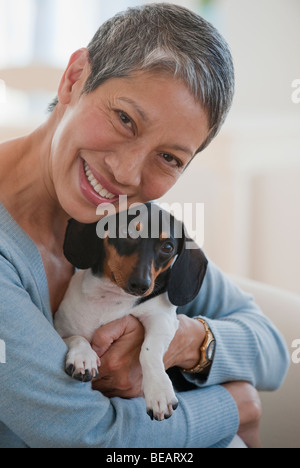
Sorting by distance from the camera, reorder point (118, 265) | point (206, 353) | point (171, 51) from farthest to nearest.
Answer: point (206, 353), point (118, 265), point (171, 51)

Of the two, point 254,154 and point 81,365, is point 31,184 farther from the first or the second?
point 254,154

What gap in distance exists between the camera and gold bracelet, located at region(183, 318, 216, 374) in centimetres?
99

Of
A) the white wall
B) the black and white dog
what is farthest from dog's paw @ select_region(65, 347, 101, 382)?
the white wall

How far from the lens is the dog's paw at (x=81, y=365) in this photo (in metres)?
0.81

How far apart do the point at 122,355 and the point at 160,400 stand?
0.16 metres

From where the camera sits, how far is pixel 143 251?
0.84 meters

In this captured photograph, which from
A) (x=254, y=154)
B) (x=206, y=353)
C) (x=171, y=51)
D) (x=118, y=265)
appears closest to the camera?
(x=171, y=51)

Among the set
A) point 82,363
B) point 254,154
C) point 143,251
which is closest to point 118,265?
point 143,251

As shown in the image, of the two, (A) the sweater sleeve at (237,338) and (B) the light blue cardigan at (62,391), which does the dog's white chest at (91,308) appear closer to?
(B) the light blue cardigan at (62,391)

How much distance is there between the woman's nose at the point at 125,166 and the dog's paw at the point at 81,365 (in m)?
0.26

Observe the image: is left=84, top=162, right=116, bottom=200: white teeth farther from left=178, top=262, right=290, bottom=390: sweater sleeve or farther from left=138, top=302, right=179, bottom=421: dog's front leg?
left=178, top=262, right=290, bottom=390: sweater sleeve

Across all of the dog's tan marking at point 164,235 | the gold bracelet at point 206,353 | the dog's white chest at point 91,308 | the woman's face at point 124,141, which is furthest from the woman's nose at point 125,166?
the gold bracelet at point 206,353
